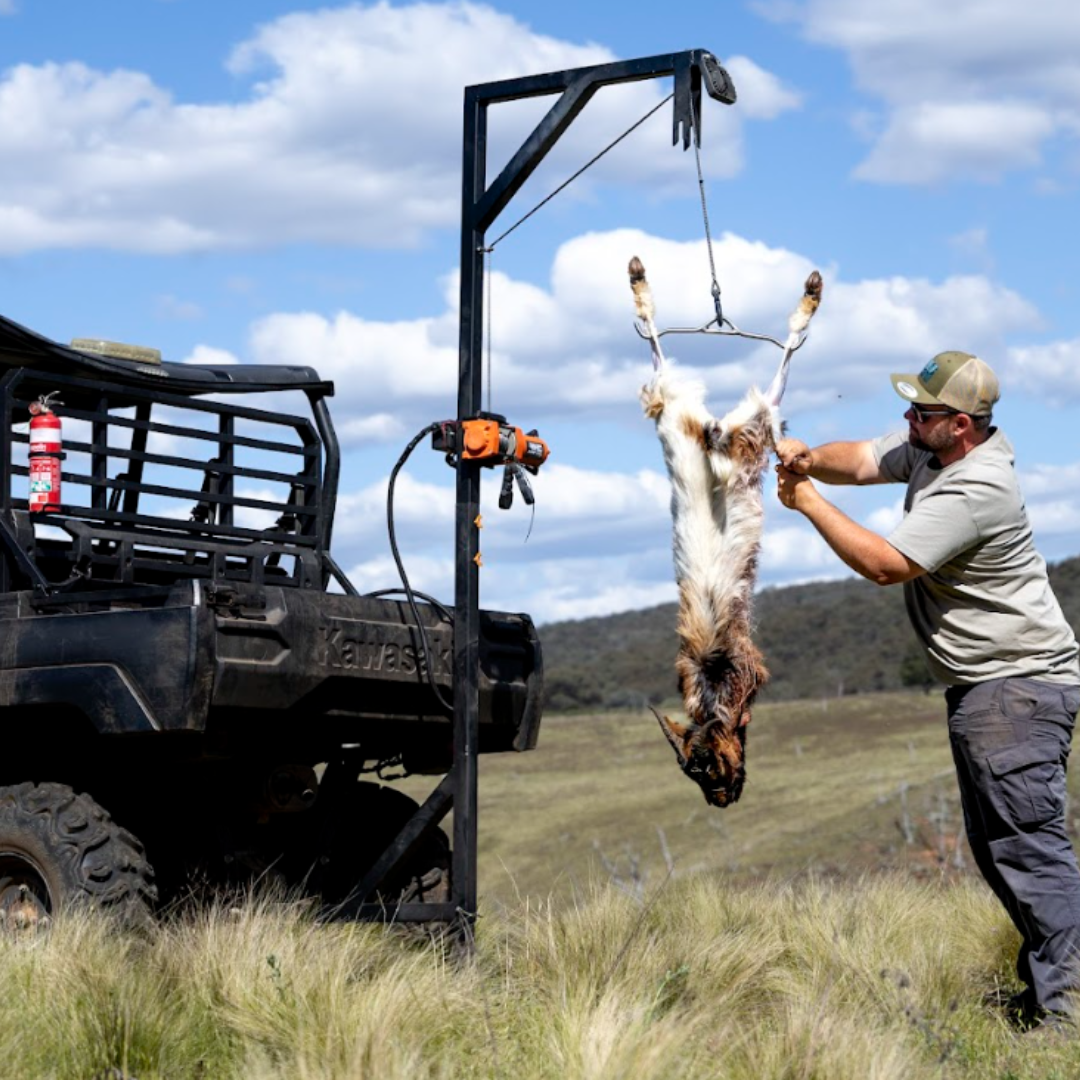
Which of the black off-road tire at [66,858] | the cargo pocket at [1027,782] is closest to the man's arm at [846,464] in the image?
the cargo pocket at [1027,782]

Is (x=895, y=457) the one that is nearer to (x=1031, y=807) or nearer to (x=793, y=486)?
(x=793, y=486)

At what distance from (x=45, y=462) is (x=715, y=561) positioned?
Answer: 3138mm

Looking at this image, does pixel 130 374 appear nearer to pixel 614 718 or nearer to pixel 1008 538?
pixel 1008 538

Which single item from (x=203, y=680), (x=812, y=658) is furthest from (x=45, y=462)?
(x=812, y=658)

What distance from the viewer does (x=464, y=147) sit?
8.19 metres

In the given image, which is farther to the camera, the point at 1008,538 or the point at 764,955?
the point at 764,955

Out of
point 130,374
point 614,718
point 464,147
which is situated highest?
point 464,147

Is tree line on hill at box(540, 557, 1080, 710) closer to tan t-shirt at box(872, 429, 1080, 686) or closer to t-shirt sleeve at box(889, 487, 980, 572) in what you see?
tan t-shirt at box(872, 429, 1080, 686)

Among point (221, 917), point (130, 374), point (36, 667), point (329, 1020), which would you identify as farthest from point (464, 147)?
point (329, 1020)

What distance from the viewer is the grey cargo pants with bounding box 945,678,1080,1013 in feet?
21.6

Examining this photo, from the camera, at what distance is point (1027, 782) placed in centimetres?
666

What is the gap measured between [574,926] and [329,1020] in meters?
1.99

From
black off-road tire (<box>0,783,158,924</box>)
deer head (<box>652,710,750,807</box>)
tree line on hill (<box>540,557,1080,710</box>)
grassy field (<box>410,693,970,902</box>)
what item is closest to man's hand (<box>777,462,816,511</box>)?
deer head (<box>652,710,750,807</box>)

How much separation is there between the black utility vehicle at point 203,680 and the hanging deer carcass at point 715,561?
1.78 meters
